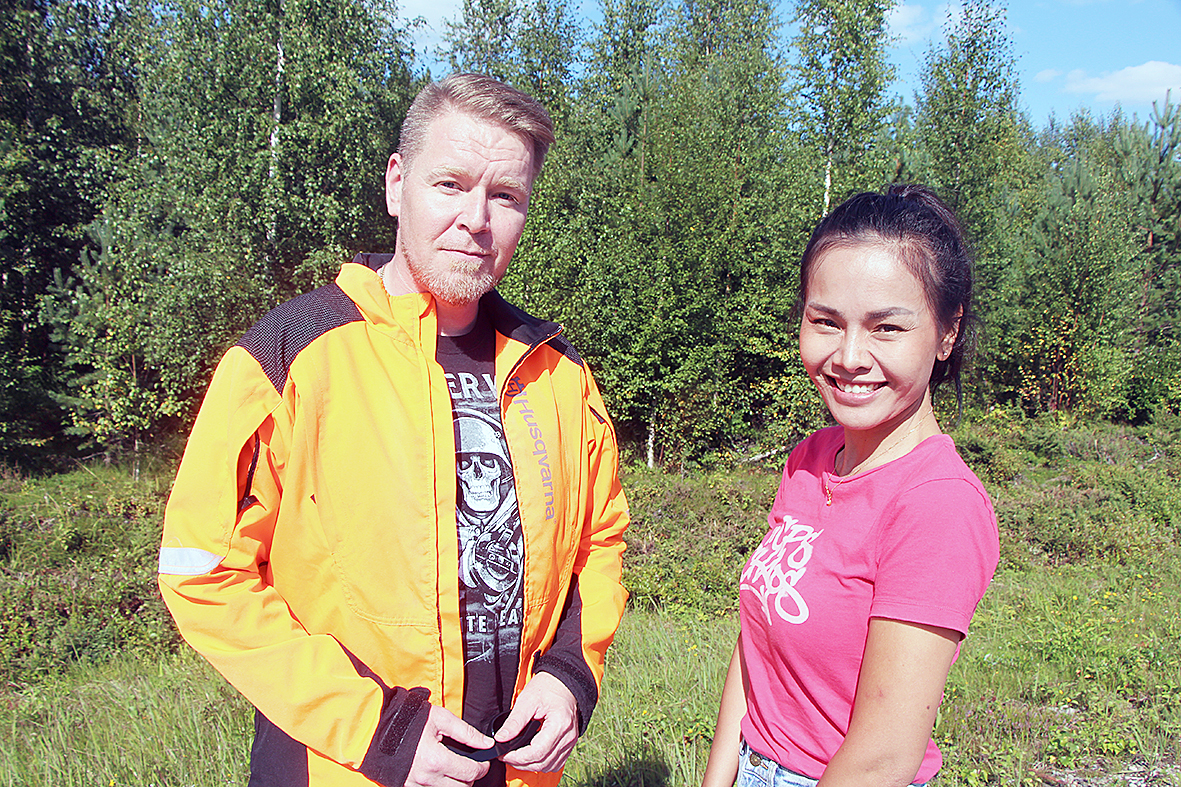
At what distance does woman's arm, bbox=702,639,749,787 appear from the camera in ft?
5.65

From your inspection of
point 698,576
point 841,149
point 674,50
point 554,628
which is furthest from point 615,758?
point 674,50

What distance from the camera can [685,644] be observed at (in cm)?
511

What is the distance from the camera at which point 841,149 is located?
15.9m

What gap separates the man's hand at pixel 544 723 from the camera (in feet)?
5.30

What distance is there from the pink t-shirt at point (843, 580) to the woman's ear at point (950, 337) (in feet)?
0.56

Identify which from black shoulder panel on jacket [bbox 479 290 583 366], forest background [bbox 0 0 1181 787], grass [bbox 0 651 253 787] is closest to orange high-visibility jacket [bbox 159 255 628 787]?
black shoulder panel on jacket [bbox 479 290 583 366]

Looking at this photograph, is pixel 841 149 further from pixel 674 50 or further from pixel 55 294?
pixel 55 294

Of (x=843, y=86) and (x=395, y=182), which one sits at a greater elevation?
(x=843, y=86)

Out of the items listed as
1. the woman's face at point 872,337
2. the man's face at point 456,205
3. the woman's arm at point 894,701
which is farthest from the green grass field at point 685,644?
the man's face at point 456,205

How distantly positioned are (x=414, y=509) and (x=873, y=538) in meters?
0.90

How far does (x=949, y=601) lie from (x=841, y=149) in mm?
16383

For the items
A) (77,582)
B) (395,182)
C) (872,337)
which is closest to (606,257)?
(77,582)

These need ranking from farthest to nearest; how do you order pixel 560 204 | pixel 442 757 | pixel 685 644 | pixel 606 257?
pixel 560 204 < pixel 606 257 < pixel 685 644 < pixel 442 757

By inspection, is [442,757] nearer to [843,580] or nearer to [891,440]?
[843,580]
